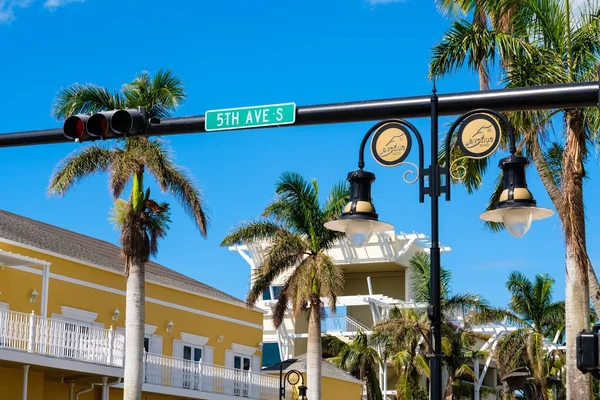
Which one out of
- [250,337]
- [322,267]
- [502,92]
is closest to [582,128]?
[502,92]

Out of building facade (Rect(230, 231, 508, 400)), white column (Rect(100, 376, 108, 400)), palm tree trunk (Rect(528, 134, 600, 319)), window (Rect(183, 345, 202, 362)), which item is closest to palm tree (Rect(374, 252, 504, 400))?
building facade (Rect(230, 231, 508, 400))

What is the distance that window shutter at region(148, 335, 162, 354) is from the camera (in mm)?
35938

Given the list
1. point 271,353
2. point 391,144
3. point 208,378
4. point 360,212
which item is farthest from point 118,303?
point 271,353

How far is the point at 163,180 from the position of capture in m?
30.3

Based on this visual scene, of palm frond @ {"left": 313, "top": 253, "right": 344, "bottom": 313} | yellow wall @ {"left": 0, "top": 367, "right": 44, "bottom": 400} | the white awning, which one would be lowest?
yellow wall @ {"left": 0, "top": 367, "right": 44, "bottom": 400}

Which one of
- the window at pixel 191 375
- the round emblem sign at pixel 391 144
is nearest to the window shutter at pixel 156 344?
the window at pixel 191 375

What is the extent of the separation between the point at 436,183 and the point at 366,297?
51774mm

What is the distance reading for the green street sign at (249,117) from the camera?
406 inches

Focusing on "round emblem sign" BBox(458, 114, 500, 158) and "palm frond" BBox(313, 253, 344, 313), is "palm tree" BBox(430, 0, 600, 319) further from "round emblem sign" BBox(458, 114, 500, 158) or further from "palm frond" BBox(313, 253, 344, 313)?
"palm frond" BBox(313, 253, 344, 313)

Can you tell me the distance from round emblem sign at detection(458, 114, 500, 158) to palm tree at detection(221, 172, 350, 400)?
26672 millimetres

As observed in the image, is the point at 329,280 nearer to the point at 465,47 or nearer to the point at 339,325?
the point at 465,47

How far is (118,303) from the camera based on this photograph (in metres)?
34.7

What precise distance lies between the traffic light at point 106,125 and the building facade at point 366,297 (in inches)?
1948

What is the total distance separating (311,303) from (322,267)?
4.70 feet
